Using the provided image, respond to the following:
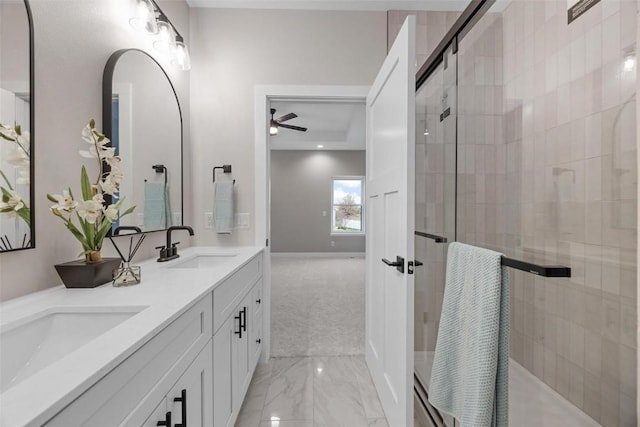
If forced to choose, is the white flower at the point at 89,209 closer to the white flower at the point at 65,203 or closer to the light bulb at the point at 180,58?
the white flower at the point at 65,203

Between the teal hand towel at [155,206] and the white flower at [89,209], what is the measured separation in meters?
0.69

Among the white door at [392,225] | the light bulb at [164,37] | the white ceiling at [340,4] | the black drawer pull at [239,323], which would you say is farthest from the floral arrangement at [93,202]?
the white ceiling at [340,4]

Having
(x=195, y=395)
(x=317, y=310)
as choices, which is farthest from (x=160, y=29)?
(x=317, y=310)

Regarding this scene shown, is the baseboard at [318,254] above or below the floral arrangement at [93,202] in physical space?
below

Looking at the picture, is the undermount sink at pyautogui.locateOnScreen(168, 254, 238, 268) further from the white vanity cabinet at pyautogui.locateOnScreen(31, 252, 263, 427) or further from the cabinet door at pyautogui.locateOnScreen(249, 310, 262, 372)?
the cabinet door at pyautogui.locateOnScreen(249, 310, 262, 372)

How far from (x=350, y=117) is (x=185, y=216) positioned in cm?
393

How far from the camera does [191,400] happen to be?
1004 mm

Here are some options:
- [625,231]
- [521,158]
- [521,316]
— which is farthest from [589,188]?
[521,316]

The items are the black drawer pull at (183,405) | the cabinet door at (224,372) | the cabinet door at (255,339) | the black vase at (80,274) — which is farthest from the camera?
the cabinet door at (255,339)

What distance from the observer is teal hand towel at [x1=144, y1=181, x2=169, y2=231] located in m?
1.76

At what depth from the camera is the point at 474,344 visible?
1.10 metres

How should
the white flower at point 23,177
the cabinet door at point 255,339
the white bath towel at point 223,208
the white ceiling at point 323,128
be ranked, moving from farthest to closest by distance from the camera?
1. the white ceiling at point 323,128
2. the white bath towel at point 223,208
3. the cabinet door at point 255,339
4. the white flower at point 23,177

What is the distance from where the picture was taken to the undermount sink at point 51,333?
786 millimetres

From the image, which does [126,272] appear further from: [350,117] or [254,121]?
[350,117]
